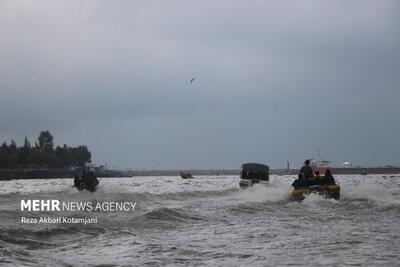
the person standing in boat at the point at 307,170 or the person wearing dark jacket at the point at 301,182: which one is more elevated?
the person standing in boat at the point at 307,170

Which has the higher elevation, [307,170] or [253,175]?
[307,170]

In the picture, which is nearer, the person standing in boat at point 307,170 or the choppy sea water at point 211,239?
the choppy sea water at point 211,239

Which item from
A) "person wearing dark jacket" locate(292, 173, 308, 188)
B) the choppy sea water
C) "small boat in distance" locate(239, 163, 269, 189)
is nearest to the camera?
the choppy sea water

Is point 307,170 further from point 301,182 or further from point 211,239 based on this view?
point 211,239

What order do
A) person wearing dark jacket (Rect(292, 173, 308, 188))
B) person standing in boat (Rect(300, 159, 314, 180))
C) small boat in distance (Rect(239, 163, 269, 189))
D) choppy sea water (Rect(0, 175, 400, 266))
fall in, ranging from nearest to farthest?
choppy sea water (Rect(0, 175, 400, 266)) → person wearing dark jacket (Rect(292, 173, 308, 188)) → person standing in boat (Rect(300, 159, 314, 180)) → small boat in distance (Rect(239, 163, 269, 189))

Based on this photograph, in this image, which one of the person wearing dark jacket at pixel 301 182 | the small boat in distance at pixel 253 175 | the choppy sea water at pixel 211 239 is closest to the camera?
the choppy sea water at pixel 211 239

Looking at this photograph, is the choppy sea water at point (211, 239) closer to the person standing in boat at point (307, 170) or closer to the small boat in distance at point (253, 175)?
the person standing in boat at point (307, 170)

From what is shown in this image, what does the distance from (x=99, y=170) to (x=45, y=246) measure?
18175 cm

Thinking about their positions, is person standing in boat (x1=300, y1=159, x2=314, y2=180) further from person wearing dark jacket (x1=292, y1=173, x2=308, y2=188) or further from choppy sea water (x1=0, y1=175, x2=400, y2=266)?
choppy sea water (x1=0, y1=175, x2=400, y2=266)

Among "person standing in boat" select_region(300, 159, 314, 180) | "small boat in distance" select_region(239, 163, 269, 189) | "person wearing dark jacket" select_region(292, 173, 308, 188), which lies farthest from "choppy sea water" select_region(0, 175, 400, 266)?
"small boat in distance" select_region(239, 163, 269, 189)

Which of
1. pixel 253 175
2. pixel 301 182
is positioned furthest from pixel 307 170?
pixel 253 175

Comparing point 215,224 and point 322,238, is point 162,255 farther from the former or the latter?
point 215,224

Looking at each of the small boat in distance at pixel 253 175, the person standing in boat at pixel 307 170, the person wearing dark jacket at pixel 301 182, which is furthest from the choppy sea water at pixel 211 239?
the small boat in distance at pixel 253 175

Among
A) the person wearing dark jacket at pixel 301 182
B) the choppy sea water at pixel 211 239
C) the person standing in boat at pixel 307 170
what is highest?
the person standing in boat at pixel 307 170
